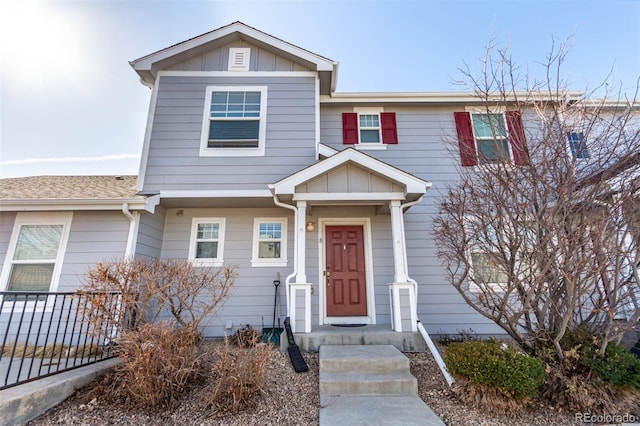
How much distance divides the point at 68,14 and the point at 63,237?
5.03 m

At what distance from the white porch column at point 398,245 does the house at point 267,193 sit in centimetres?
2

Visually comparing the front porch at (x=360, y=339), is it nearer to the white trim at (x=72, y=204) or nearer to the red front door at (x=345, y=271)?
the red front door at (x=345, y=271)

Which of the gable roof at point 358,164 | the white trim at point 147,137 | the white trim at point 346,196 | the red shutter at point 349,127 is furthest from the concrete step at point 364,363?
the white trim at point 147,137

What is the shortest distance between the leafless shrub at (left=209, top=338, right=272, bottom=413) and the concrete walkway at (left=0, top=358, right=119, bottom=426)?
1649mm

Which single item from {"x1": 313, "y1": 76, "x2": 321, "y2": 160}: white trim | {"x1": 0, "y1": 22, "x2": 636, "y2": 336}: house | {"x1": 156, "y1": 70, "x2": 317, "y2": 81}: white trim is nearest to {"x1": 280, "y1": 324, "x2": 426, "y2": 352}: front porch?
{"x1": 0, "y1": 22, "x2": 636, "y2": 336}: house

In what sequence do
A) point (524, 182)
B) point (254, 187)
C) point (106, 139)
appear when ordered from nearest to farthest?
point (524, 182), point (254, 187), point (106, 139)

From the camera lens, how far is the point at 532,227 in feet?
11.6

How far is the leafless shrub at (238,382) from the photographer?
3025 mm

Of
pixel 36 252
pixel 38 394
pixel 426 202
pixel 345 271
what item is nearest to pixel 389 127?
pixel 426 202

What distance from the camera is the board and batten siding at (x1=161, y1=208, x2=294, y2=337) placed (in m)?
5.78

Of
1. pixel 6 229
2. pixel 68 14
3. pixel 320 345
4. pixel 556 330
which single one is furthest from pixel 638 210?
pixel 68 14

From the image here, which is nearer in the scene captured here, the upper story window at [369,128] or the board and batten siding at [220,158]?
the board and batten siding at [220,158]

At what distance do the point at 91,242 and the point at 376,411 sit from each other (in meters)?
5.91

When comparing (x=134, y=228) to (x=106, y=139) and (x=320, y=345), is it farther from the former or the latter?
(x=106, y=139)
